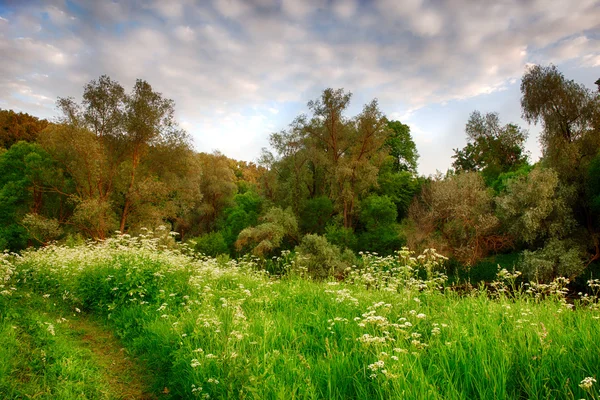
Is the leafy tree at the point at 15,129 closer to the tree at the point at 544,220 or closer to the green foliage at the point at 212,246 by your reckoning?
the green foliage at the point at 212,246

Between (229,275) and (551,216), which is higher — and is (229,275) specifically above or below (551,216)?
below

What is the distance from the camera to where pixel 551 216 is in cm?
2055

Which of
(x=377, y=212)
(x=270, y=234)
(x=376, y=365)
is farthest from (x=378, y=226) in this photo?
(x=376, y=365)

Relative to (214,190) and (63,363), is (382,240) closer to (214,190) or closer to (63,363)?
(214,190)

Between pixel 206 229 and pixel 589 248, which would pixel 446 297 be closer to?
A: pixel 589 248

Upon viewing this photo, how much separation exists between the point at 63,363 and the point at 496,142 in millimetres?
38616

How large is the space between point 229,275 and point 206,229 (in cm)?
3728

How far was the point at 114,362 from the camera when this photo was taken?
5.05 m

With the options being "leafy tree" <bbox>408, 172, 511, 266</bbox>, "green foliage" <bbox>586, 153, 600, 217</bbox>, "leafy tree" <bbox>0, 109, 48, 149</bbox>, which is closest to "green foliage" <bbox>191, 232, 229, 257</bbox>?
"leafy tree" <bbox>408, 172, 511, 266</bbox>

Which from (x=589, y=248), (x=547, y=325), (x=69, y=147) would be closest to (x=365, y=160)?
(x=589, y=248)

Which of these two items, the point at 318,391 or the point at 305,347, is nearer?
the point at 318,391

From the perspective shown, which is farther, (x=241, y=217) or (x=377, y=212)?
(x=241, y=217)

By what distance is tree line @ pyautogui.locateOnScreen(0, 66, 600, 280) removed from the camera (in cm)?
2083

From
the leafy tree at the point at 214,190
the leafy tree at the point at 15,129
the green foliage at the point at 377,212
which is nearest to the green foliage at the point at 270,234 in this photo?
the green foliage at the point at 377,212
